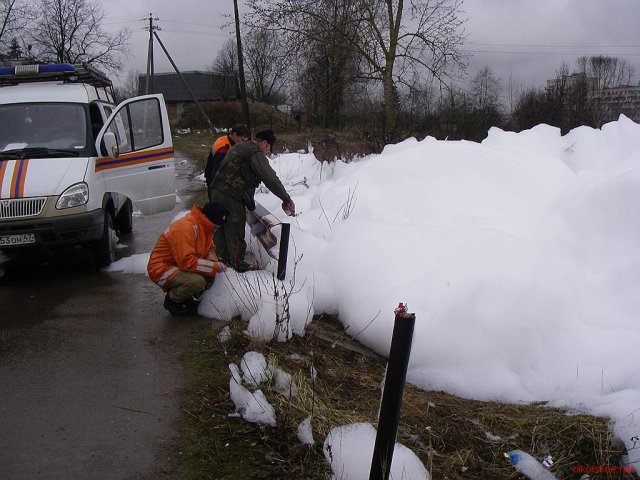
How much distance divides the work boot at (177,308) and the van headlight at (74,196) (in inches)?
68.9

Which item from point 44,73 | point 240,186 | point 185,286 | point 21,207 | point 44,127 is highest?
point 44,73

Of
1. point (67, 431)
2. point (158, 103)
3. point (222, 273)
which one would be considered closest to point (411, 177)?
point (222, 273)

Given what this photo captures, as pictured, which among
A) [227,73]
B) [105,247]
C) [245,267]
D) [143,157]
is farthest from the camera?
[227,73]

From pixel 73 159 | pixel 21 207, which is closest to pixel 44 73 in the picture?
pixel 73 159

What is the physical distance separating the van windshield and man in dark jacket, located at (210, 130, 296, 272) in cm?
193

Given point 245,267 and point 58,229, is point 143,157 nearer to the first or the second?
point 58,229

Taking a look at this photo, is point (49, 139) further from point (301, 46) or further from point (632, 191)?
point (301, 46)

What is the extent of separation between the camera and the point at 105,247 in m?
6.61

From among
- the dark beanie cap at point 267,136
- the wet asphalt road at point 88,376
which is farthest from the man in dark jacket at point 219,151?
the wet asphalt road at point 88,376

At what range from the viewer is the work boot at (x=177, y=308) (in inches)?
201

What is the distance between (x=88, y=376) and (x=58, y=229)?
243cm

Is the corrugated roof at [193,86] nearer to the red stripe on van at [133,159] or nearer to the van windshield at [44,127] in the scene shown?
the red stripe on van at [133,159]

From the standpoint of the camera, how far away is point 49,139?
259 inches

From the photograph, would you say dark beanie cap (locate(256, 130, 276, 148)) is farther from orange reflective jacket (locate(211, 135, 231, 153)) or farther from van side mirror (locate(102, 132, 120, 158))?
van side mirror (locate(102, 132, 120, 158))
